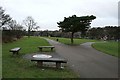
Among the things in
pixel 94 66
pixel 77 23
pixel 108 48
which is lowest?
pixel 94 66

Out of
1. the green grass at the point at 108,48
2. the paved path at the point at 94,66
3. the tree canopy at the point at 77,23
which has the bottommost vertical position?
the paved path at the point at 94,66

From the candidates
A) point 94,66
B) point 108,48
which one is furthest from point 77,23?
point 94,66

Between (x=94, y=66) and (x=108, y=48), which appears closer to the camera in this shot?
(x=94, y=66)

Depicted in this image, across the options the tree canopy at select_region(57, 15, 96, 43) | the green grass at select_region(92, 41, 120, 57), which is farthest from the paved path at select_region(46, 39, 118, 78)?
the tree canopy at select_region(57, 15, 96, 43)

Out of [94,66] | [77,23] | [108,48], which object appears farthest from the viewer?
[77,23]

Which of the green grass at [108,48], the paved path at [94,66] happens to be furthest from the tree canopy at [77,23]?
the paved path at [94,66]

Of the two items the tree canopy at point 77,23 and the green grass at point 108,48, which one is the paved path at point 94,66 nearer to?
the green grass at point 108,48

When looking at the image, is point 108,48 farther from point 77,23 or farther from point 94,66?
point 94,66

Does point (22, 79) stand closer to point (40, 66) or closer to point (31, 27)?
point (40, 66)

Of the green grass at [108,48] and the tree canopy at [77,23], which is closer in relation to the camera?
the green grass at [108,48]

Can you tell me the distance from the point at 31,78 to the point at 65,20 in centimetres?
3419

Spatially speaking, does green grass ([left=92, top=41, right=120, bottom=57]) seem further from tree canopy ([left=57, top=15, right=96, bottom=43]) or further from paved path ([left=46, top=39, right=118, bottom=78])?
tree canopy ([left=57, top=15, right=96, bottom=43])

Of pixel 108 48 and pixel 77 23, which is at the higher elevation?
pixel 77 23

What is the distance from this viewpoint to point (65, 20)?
4181 centimetres
